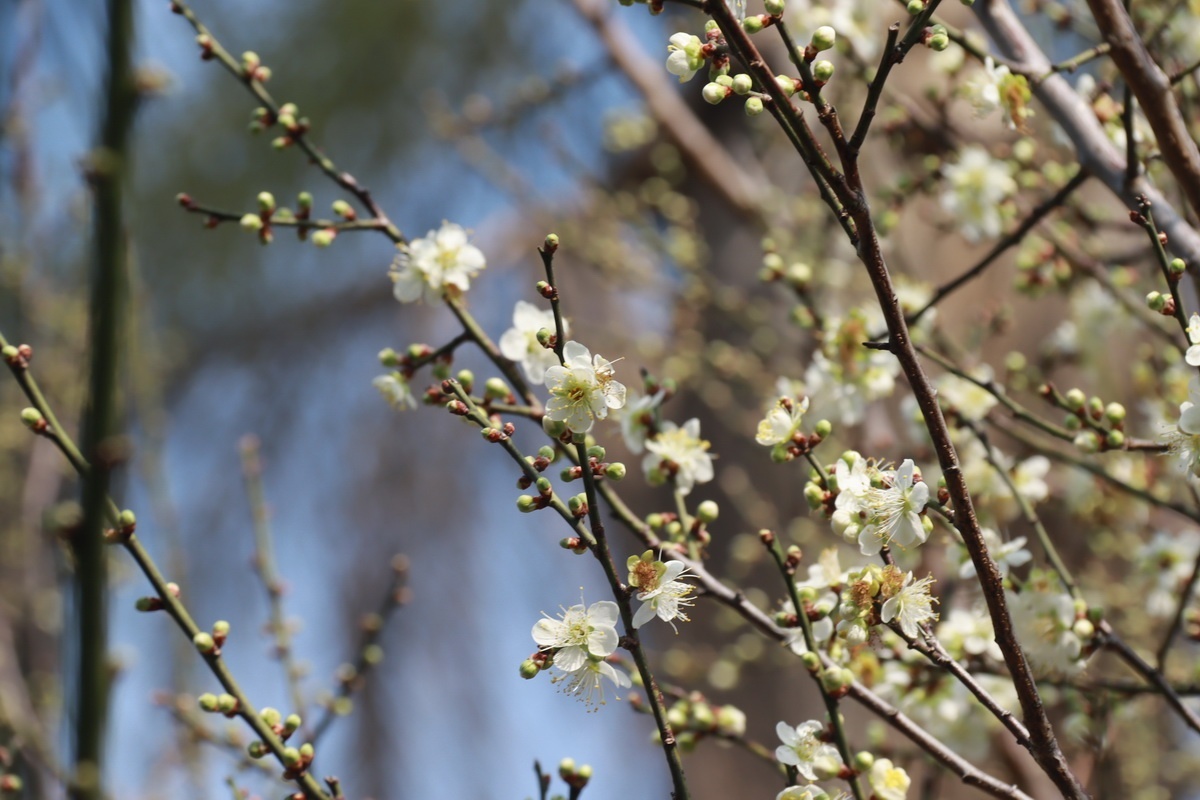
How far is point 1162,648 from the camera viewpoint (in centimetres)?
123

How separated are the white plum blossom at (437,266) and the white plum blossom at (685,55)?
1.31 feet

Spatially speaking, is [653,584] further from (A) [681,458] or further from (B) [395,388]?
(B) [395,388]

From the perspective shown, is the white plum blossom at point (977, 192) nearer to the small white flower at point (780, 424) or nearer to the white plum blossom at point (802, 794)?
the small white flower at point (780, 424)

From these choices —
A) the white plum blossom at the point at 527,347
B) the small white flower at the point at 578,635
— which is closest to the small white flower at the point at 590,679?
the small white flower at the point at 578,635

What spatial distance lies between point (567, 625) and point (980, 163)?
119cm

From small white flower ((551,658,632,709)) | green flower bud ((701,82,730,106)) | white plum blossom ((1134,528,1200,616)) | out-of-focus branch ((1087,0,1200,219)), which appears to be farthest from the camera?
white plum blossom ((1134,528,1200,616))

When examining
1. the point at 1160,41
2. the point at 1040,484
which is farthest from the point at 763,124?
the point at 1040,484

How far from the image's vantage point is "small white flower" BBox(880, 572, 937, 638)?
983 millimetres

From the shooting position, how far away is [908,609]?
3.29 ft

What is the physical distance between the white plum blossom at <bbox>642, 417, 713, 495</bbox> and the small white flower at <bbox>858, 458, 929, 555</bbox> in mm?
285

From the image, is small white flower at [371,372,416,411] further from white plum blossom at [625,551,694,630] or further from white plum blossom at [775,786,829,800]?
white plum blossom at [775,786,829,800]

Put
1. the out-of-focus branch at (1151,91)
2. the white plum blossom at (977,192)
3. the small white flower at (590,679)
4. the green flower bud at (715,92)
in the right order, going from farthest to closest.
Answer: the white plum blossom at (977,192)
the out-of-focus branch at (1151,91)
the small white flower at (590,679)
the green flower bud at (715,92)

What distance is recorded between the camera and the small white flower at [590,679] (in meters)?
1.05

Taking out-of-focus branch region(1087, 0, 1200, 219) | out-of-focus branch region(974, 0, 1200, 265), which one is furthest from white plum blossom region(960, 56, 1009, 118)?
out-of-focus branch region(1087, 0, 1200, 219)
